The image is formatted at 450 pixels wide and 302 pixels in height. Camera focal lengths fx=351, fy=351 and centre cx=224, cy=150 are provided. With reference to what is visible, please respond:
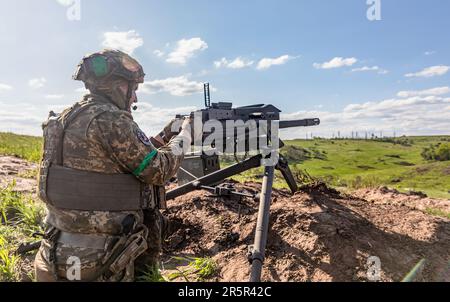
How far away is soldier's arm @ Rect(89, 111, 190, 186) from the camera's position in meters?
2.92

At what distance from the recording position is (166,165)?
10.6 ft

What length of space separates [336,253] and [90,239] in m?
2.55

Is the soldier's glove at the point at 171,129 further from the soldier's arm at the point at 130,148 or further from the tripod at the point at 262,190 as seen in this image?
the tripod at the point at 262,190

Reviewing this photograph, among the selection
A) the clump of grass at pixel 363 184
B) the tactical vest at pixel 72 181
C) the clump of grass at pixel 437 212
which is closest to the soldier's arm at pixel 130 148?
the tactical vest at pixel 72 181

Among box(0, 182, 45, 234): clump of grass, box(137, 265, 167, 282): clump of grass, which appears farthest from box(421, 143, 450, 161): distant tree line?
box(137, 265, 167, 282): clump of grass

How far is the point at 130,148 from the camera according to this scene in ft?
9.76

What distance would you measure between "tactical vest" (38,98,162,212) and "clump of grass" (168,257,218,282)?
1.34 metres

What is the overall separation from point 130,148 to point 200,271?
6.07 feet

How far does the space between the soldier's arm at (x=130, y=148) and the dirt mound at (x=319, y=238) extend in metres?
1.58

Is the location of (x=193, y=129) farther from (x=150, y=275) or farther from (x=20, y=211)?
(x=20, y=211)

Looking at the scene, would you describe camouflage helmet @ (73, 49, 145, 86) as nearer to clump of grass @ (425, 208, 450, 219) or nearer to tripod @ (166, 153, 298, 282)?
tripod @ (166, 153, 298, 282)

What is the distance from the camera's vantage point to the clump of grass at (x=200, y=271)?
13.2ft
